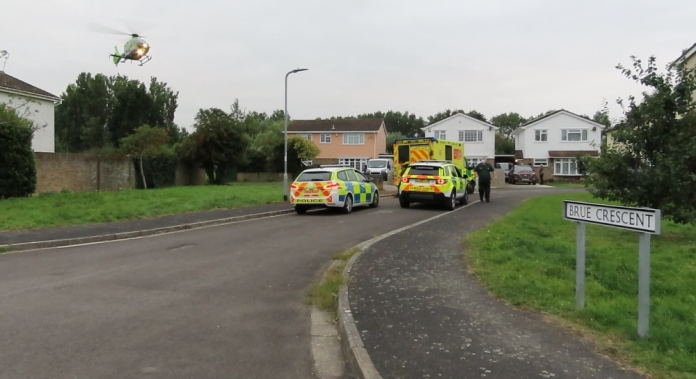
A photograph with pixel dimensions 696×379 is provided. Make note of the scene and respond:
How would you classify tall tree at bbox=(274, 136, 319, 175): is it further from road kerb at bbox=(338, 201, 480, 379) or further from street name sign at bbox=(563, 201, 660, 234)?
street name sign at bbox=(563, 201, 660, 234)

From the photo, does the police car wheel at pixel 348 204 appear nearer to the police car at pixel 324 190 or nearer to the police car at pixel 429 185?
the police car at pixel 324 190

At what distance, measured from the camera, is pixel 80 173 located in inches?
971

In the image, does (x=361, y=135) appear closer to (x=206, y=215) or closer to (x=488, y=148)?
(x=488, y=148)

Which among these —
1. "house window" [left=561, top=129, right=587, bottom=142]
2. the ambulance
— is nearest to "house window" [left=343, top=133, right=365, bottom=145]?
A: "house window" [left=561, top=129, right=587, bottom=142]

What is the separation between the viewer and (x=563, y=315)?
224 inches

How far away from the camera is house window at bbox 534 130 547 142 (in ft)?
184

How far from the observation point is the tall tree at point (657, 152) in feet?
34.4

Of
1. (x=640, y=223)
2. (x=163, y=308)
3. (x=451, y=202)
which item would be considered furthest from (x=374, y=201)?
(x=640, y=223)

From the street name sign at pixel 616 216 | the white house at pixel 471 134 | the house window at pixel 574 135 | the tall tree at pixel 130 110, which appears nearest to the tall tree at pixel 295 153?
the tall tree at pixel 130 110

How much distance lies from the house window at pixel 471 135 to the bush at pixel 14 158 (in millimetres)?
44174

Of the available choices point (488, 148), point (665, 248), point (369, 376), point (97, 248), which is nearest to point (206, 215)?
point (97, 248)

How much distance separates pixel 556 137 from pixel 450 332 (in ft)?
178

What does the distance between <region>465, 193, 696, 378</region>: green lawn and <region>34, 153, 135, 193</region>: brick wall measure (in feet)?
61.0

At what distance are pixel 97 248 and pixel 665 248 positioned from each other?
1058 cm
